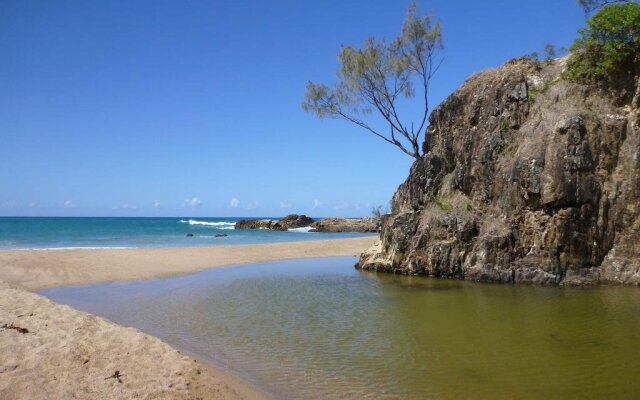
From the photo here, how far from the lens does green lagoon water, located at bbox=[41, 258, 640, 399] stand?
8086mm

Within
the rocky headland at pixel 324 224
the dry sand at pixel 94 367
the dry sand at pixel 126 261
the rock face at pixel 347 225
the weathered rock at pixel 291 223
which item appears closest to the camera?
the dry sand at pixel 94 367

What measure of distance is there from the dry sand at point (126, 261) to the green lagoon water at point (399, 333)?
271 centimetres

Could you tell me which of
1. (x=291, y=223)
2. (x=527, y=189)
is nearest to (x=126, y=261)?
(x=527, y=189)

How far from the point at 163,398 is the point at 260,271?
743 inches

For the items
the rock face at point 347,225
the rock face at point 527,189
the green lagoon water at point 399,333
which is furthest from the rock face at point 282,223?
the green lagoon water at point 399,333

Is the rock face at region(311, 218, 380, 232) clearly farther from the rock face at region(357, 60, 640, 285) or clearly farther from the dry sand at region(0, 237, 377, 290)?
the rock face at region(357, 60, 640, 285)

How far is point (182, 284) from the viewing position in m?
20.6

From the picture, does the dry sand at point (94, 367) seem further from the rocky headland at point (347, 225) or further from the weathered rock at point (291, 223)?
the weathered rock at point (291, 223)

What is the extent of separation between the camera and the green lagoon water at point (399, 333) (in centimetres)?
809

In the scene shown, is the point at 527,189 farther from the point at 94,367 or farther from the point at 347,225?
the point at 347,225

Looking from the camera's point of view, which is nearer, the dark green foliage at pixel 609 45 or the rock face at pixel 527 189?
the rock face at pixel 527 189

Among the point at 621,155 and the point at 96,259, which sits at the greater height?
the point at 621,155

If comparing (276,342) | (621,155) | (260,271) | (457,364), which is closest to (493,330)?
(457,364)

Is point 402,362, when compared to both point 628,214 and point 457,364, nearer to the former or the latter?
point 457,364
